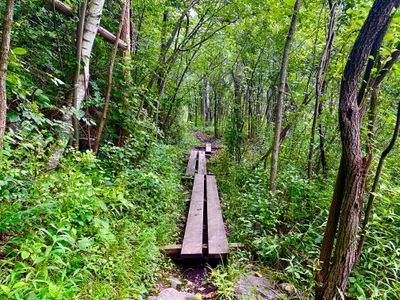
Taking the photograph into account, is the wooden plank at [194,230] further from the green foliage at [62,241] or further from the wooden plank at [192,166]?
the wooden plank at [192,166]

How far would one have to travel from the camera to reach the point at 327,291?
214 centimetres

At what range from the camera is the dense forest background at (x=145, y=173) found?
76.5 inches

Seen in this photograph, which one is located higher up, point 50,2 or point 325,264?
point 50,2

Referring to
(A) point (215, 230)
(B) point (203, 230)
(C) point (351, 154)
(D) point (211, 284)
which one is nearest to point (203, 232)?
(B) point (203, 230)

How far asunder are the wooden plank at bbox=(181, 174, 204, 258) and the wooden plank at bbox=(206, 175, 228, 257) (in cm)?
14

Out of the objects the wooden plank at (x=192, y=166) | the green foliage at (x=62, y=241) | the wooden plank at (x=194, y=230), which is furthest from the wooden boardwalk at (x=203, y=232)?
the wooden plank at (x=192, y=166)

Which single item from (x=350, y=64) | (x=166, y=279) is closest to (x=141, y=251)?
(x=166, y=279)

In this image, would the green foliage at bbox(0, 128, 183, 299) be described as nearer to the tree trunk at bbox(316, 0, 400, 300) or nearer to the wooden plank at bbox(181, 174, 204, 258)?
the wooden plank at bbox(181, 174, 204, 258)

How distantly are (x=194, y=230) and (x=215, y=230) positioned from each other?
12.4 inches

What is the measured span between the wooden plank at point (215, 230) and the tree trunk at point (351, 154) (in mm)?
1364

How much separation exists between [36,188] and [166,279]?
1670 mm

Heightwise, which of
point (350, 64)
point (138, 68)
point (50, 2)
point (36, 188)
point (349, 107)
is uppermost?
point (50, 2)

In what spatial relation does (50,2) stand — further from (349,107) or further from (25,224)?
(349,107)

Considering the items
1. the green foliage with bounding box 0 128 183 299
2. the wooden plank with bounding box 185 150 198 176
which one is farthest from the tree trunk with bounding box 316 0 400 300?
the wooden plank with bounding box 185 150 198 176
